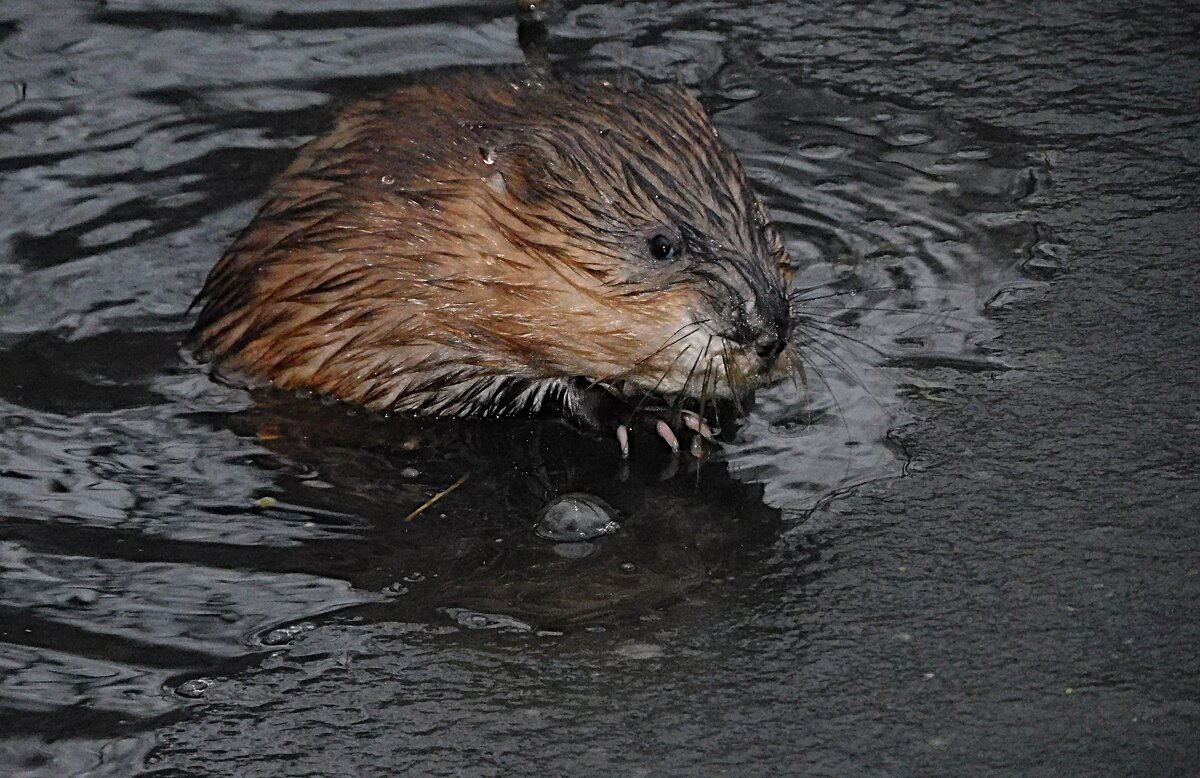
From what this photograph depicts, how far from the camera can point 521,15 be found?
831 centimetres

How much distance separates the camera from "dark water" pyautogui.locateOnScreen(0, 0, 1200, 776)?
399 centimetres

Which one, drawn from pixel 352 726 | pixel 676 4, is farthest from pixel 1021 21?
pixel 352 726

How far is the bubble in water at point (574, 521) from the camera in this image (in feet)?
15.9

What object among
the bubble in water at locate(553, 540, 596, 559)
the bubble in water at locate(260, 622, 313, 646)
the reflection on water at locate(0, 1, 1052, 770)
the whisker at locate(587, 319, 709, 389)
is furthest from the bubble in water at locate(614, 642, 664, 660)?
the whisker at locate(587, 319, 709, 389)

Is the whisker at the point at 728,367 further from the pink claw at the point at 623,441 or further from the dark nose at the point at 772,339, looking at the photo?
the pink claw at the point at 623,441

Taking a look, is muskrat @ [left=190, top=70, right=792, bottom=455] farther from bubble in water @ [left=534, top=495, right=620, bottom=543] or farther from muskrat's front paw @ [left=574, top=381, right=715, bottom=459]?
bubble in water @ [left=534, top=495, right=620, bottom=543]

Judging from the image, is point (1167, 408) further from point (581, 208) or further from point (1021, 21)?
point (1021, 21)

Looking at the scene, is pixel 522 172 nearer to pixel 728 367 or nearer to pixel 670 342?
pixel 670 342

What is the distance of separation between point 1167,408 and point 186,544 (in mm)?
2649

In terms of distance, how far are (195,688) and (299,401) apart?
1.65 meters

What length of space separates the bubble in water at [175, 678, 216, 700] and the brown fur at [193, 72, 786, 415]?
1476mm

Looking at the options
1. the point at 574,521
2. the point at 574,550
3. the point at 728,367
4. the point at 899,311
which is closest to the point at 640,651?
the point at 574,550

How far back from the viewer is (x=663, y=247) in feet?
16.8

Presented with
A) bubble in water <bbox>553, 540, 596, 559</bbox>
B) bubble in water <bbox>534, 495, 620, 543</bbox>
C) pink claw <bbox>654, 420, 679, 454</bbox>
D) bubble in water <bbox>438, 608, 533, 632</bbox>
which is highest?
pink claw <bbox>654, 420, 679, 454</bbox>
